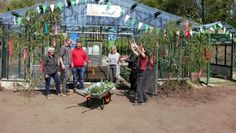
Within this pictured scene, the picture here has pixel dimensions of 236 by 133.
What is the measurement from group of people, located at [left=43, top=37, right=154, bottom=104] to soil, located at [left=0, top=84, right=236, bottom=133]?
0.41 metres

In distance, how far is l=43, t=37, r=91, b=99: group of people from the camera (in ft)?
33.7

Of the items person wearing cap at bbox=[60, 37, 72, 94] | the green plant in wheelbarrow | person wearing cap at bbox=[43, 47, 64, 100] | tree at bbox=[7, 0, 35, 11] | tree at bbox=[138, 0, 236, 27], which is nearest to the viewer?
the green plant in wheelbarrow

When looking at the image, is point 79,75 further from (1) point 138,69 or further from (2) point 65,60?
(1) point 138,69

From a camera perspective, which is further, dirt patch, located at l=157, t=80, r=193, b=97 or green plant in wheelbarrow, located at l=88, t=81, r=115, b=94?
dirt patch, located at l=157, t=80, r=193, b=97

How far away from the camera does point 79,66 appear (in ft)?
36.6

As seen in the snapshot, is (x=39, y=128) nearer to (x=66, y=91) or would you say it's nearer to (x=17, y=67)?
(x=66, y=91)

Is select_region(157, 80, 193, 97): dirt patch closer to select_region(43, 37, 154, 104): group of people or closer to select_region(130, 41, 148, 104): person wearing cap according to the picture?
select_region(43, 37, 154, 104): group of people

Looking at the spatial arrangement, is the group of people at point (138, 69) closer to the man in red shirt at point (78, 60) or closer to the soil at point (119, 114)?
the soil at point (119, 114)

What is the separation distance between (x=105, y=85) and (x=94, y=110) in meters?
0.80

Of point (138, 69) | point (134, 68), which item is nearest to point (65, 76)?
point (134, 68)

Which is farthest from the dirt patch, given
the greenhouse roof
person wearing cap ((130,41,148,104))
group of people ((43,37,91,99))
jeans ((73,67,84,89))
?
the greenhouse roof

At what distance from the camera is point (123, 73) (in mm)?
13383

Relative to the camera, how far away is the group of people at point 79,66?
9805 mm

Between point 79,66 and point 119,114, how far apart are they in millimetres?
3096
